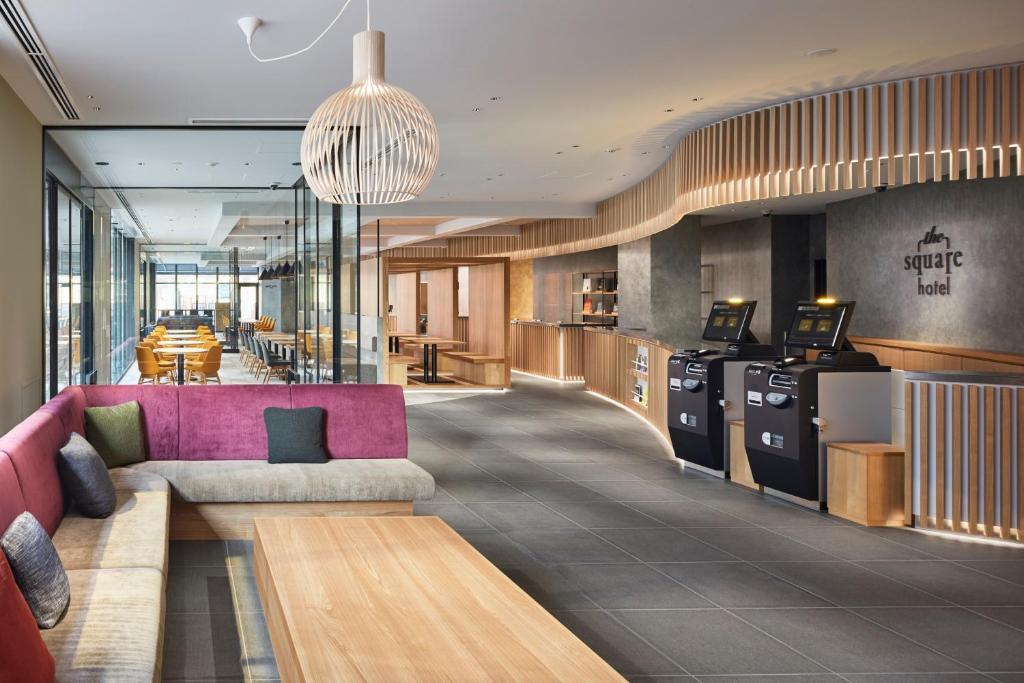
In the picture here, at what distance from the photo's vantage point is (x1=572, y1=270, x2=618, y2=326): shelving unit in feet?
57.5

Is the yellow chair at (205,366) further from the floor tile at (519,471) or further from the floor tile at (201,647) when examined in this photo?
the floor tile at (201,647)

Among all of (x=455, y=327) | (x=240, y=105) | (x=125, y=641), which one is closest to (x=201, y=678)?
(x=125, y=641)

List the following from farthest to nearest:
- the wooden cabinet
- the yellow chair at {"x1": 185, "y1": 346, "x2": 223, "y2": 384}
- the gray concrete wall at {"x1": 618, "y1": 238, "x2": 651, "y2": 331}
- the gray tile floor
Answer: the gray concrete wall at {"x1": 618, "y1": 238, "x2": 651, "y2": 331}
the yellow chair at {"x1": 185, "y1": 346, "x2": 223, "y2": 384}
the wooden cabinet
the gray tile floor

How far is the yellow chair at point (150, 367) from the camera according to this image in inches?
440

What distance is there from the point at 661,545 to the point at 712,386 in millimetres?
2753

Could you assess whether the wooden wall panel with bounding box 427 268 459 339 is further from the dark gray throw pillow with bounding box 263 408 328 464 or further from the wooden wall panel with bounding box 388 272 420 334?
the dark gray throw pillow with bounding box 263 408 328 464

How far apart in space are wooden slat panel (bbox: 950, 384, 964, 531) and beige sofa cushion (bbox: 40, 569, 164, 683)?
5168 millimetres

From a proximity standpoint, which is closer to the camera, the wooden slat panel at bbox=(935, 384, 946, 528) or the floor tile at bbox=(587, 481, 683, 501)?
the wooden slat panel at bbox=(935, 384, 946, 528)

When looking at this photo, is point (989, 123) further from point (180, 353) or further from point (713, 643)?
point (180, 353)

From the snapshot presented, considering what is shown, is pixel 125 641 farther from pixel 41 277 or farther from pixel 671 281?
pixel 671 281

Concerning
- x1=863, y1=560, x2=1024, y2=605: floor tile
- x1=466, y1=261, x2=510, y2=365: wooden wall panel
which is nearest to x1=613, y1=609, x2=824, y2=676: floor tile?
x1=863, y1=560, x2=1024, y2=605: floor tile

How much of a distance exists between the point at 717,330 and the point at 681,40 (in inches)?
145

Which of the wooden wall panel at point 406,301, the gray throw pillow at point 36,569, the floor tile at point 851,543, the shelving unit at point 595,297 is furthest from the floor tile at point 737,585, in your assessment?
the wooden wall panel at point 406,301

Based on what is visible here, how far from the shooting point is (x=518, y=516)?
23.0ft
